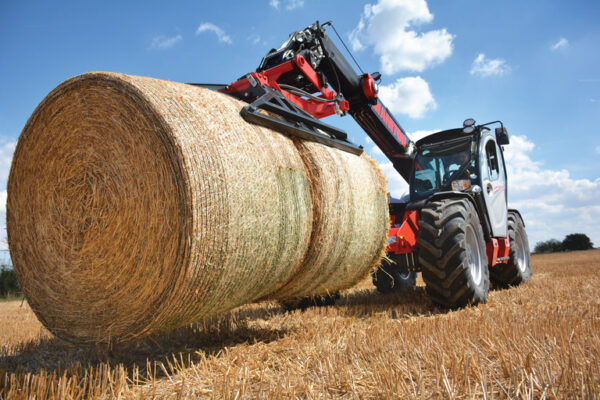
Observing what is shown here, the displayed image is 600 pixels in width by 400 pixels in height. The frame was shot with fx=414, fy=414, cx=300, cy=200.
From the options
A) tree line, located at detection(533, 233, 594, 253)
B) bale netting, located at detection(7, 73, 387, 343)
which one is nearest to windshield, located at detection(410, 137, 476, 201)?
bale netting, located at detection(7, 73, 387, 343)

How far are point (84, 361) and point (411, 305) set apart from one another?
3.44 meters

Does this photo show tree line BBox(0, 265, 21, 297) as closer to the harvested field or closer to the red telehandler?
the harvested field

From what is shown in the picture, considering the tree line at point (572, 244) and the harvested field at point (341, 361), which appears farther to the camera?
the tree line at point (572, 244)

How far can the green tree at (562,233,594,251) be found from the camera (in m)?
32.0

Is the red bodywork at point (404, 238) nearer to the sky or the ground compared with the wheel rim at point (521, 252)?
nearer to the sky

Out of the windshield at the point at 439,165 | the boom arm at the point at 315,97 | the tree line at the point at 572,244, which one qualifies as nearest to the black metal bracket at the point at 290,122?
the boom arm at the point at 315,97

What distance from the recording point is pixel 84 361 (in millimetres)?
3150

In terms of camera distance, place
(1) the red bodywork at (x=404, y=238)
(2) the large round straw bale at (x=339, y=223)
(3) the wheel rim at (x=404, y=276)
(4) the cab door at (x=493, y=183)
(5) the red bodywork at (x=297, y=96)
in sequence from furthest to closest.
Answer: (3) the wheel rim at (x=404, y=276) → (4) the cab door at (x=493, y=183) → (1) the red bodywork at (x=404, y=238) → (5) the red bodywork at (x=297, y=96) → (2) the large round straw bale at (x=339, y=223)

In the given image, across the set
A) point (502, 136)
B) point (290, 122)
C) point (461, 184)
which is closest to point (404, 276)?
point (461, 184)

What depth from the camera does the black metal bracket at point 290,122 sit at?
3008 mm

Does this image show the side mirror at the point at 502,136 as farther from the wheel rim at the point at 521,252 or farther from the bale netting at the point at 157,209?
the bale netting at the point at 157,209

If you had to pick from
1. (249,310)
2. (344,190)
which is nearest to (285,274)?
(344,190)

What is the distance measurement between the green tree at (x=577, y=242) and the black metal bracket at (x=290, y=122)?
1395 inches

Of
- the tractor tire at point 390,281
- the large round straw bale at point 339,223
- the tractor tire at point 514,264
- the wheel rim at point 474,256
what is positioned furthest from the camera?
the tractor tire at point 390,281
